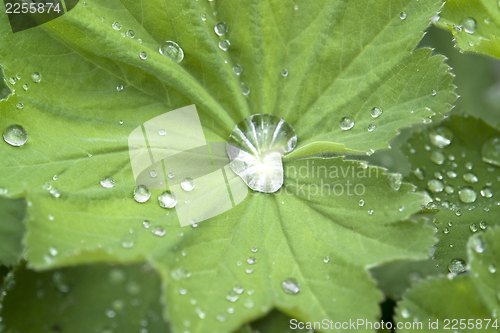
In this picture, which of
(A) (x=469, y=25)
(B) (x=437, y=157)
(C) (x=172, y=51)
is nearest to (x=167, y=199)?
(C) (x=172, y=51)

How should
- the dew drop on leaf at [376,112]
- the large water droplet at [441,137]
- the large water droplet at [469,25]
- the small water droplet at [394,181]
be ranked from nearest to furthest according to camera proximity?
the small water droplet at [394,181] < the dew drop on leaf at [376,112] < the large water droplet at [469,25] < the large water droplet at [441,137]

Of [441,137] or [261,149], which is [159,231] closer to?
[261,149]

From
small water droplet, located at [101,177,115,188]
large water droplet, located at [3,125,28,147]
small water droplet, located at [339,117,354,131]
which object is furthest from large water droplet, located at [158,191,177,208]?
A: small water droplet, located at [339,117,354,131]

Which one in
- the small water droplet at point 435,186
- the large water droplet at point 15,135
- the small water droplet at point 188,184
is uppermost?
the small water droplet at point 435,186

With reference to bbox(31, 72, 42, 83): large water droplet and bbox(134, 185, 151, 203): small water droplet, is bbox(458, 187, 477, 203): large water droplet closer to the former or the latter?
bbox(134, 185, 151, 203): small water droplet

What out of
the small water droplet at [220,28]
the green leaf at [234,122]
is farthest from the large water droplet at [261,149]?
the small water droplet at [220,28]

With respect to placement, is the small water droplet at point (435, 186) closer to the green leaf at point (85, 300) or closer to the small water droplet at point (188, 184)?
the small water droplet at point (188, 184)

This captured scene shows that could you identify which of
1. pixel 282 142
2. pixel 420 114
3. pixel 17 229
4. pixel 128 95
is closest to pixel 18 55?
pixel 128 95
